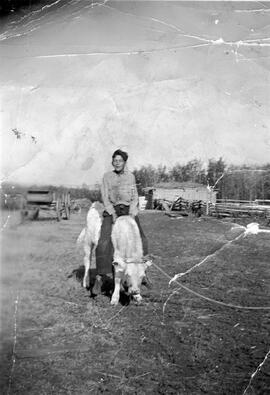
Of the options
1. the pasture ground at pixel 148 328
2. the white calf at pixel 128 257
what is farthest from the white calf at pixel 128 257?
the pasture ground at pixel 148 328

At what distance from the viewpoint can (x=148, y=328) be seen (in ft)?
16.2

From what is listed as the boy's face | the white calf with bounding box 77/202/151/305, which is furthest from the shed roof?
the white calf with bounding box 77/202/151/305

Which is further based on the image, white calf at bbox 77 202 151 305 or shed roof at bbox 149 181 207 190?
shed roof at bbox 149 181 207 190

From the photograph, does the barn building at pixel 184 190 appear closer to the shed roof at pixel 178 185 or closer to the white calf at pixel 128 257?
the shed roof at pixel 178 185

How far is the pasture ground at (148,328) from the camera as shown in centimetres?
344

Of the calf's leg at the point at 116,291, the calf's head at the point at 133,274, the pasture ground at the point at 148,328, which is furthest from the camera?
the calf's leg at the point at 116,291

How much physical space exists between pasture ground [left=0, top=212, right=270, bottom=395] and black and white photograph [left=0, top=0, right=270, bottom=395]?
3 cm

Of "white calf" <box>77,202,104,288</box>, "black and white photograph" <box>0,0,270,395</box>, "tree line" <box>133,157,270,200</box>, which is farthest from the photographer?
"white calf" <box>77,202,104,288</box>

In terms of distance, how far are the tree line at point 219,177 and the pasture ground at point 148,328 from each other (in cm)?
128

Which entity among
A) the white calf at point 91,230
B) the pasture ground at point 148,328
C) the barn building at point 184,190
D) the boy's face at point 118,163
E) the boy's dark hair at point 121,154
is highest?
the boy's dark hair at point 121,154

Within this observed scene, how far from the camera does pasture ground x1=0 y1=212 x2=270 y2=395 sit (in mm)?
3443

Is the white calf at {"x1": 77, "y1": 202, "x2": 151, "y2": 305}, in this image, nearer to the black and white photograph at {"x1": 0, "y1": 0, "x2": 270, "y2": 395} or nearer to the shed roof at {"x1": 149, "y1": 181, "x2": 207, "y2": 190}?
the black and white photograph at {"x1": 0, "y1": 0, "x2": 270, "y2": 395}

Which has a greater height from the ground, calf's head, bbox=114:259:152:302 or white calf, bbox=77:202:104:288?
white calf, bbox=77:202:104:288

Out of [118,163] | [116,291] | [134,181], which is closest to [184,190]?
[134,181]
